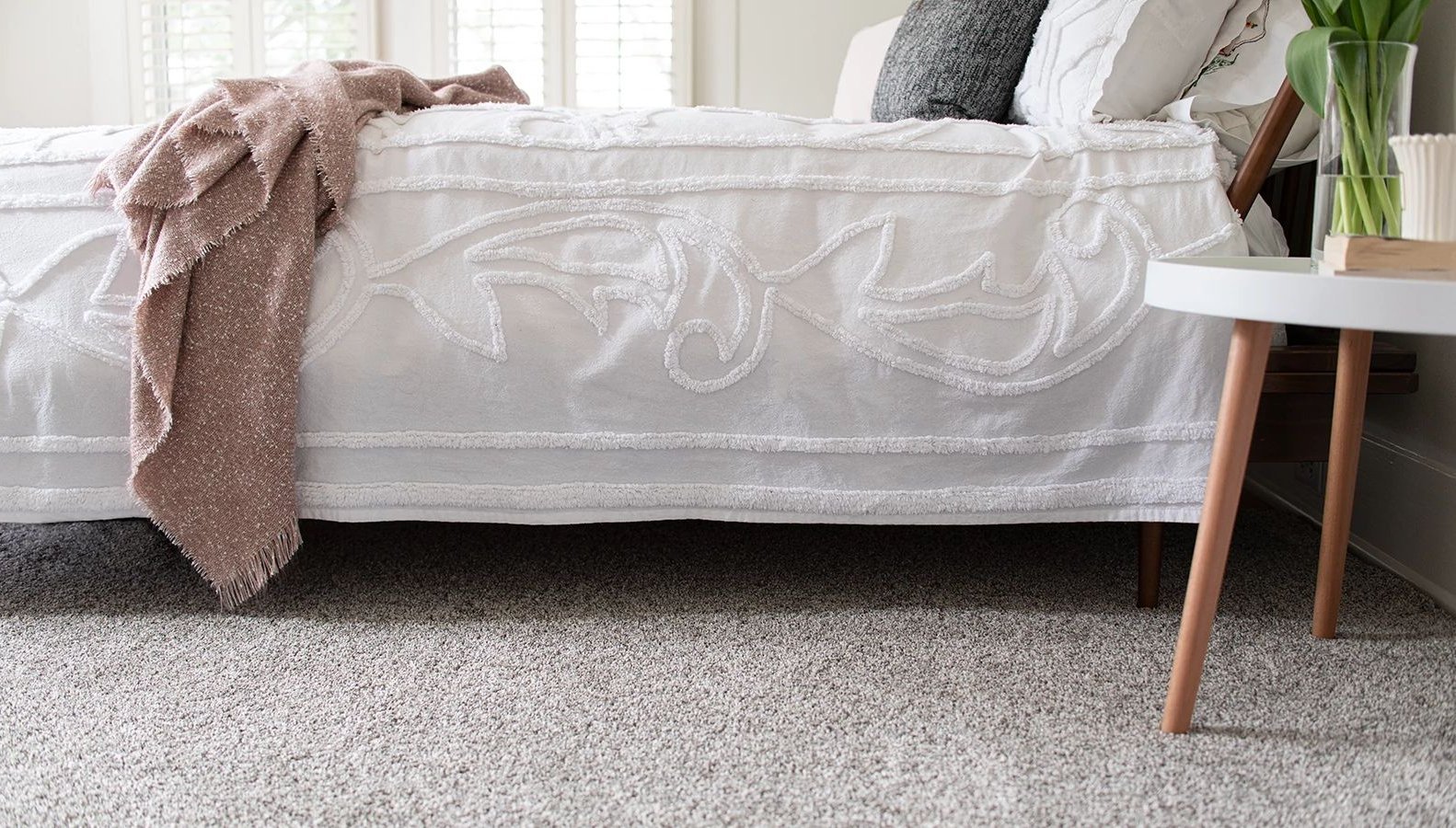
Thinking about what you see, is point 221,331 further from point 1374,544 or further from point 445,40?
point 445,40

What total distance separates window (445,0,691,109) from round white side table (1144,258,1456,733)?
2.69 meters

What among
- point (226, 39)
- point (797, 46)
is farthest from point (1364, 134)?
point (226, 39)

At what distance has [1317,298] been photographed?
80 cm

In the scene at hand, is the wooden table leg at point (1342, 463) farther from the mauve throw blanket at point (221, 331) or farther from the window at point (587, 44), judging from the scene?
the window at point (587, 44)

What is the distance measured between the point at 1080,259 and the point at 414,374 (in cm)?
72

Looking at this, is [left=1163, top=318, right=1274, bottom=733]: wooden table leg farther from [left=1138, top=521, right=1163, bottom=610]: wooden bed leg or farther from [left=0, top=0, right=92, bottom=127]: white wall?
[left=0, top=0, right=92, bottom=127]: white wall

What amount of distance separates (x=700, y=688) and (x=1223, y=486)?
486 millimetres

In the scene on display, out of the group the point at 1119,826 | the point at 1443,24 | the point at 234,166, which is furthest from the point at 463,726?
the point at 1443,24

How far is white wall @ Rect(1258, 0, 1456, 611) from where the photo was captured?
52.1 inches

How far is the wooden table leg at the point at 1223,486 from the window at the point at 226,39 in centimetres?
325

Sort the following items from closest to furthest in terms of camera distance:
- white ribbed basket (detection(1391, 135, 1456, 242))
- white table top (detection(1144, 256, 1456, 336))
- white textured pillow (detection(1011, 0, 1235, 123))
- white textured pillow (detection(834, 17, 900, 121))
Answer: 1. white table top (detection(1144, 256, 1456, 336))
2. white ribbed basket (detection(1391, 135, 1456, 242))
3. white textured pillow (detection(1011, 0, 1235, 123))
4. white textured pillow (detection(834, 17, 900, 121))

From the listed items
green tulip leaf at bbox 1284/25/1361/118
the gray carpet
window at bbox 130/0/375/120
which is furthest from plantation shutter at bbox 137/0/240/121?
green tulip leaf at bbox 1284/25/1361/118

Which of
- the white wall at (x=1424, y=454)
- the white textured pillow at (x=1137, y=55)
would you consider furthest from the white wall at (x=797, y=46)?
the white wall at (x=1424, y=454)

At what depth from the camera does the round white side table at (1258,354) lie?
Answer: 77 cm
